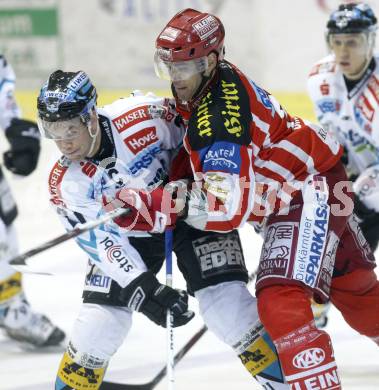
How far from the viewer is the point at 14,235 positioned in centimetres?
469

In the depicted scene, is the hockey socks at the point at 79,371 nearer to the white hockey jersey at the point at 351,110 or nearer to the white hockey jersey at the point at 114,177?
the white hockey jersey at the point at 114,177

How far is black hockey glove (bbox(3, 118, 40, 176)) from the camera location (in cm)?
445

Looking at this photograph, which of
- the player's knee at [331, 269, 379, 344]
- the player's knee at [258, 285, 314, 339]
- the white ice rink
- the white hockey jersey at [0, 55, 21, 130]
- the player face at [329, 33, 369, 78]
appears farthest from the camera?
the white hockey jersey at [0, 55, 21, 130]

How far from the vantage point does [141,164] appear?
344 centimetres

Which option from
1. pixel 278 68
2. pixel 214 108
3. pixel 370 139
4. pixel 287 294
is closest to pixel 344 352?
pixel 370 139

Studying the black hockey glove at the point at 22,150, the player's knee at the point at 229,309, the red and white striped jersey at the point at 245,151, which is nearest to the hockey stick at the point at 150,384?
the player's knee at the point at 229,309

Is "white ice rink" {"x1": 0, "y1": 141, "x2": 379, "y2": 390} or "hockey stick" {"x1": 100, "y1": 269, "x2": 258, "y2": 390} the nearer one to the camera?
"hockey stick" {"x1": 100, "y1": 269, "x2": 258, "y2": 390}

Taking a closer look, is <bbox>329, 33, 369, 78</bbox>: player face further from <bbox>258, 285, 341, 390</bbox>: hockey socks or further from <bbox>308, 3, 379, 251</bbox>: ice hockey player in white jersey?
<bbox>258, 285, 341, 390</bbox>: hockey socks

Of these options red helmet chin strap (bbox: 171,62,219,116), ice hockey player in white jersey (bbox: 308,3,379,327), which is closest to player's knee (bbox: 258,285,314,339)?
red helmet chin strap (bbox: 171,62,219,116)

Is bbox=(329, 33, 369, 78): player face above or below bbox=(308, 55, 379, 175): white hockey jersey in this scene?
above

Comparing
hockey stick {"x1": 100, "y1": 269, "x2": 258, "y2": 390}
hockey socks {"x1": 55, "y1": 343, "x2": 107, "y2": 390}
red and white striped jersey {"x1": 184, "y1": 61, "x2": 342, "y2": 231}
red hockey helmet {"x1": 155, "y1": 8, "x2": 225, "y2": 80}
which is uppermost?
red hockey helmet {"x1": 155, "y1": 8, "x2": 225, "y2": 80}

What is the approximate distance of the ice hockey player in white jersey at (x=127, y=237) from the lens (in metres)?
3.28

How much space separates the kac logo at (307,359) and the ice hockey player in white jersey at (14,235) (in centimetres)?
172

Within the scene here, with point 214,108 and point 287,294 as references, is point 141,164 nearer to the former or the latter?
point 214,108
